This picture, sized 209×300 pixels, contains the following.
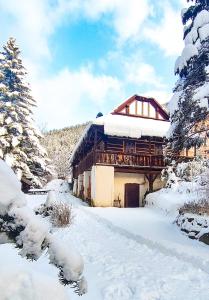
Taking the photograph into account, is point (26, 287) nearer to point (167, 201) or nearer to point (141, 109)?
point (167, 201)

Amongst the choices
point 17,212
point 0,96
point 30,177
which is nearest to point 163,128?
point 30,177

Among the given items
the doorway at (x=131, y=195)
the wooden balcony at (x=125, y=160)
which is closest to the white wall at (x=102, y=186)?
the wooden balcony at (x=125, y=160)

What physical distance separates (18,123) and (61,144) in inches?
2236

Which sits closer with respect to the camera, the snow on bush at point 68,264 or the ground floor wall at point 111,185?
the snow on bush at point 68,264

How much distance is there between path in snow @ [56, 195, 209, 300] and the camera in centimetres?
562

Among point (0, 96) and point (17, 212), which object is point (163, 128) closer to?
point (0, 96)

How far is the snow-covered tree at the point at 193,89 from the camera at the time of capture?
10.3 metres

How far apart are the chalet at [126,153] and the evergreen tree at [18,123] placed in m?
4.45

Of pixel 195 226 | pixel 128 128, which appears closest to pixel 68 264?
pixel 195 226

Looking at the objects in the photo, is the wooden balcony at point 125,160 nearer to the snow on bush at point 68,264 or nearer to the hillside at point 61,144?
the snow on bush at point 68,264

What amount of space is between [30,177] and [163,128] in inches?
464

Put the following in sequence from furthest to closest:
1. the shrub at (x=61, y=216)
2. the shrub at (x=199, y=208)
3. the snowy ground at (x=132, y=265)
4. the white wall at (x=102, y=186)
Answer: the white wall at (x=102, y=186)
the shrub at (x=61, y=216)
the shrub at (x=199, y=208)
the snowy ground at (x=132, y=265)

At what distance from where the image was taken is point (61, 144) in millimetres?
83562

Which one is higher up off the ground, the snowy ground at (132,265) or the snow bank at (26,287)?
the snow bank at (26,287)
